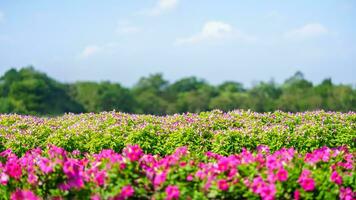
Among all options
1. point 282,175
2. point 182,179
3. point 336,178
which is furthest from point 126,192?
point 336,178

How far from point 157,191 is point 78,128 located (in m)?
4.26

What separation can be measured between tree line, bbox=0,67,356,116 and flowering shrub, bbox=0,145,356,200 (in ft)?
74.7

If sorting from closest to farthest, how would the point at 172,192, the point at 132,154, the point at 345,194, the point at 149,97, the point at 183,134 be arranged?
the point at 172,192 < the point at 132,154 < the point at 345,194 < the point at 183,134 < the point at 149,97

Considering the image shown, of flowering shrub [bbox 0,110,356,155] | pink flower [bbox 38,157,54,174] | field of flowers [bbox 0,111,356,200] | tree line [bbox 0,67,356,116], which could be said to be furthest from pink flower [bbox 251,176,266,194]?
tree line [bbox 0,67,356,116]

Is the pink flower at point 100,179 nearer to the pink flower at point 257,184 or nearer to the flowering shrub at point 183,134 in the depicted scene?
the pink flower at point 257,184

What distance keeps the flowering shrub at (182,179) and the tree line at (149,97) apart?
22.8 meters

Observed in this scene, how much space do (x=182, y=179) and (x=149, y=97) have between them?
98.2 ft

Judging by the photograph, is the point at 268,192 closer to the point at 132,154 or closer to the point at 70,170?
the point at 132,154

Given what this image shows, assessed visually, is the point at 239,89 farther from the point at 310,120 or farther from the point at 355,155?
the point at 355,155

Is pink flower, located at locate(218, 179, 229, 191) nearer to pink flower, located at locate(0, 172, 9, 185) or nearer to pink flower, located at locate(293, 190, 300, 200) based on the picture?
pink flower, located at locate(293, 190, 300, 200)

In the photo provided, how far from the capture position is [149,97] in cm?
3494

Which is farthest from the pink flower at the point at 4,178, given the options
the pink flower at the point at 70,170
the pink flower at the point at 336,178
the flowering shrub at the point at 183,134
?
the pink flower at the point at 336,178

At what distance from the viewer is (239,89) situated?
40188 millimetres

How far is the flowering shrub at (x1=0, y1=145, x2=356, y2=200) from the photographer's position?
489cm
